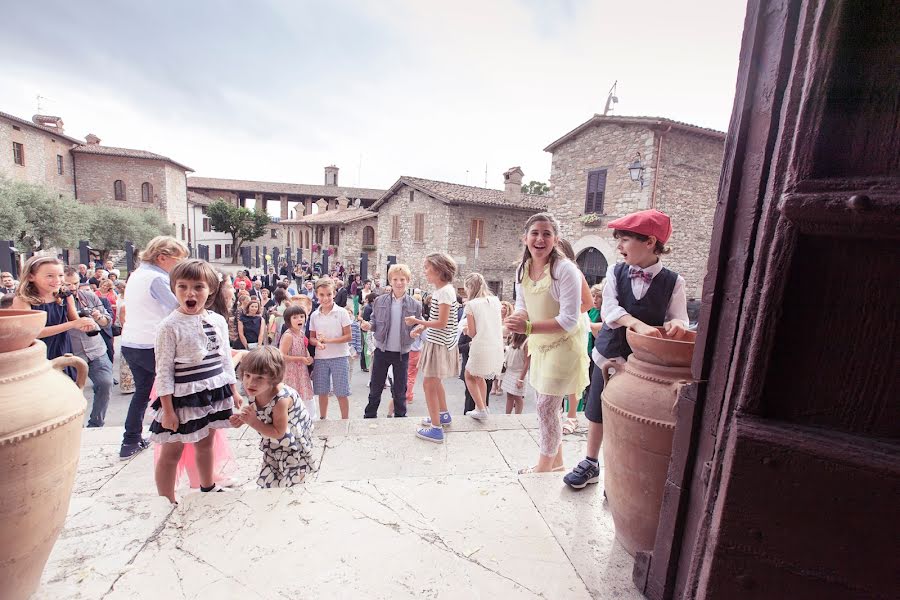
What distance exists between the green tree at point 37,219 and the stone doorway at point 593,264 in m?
24.7

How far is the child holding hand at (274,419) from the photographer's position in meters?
2.46

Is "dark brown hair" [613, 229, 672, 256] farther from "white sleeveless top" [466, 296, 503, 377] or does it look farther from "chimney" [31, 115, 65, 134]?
"chimney" [31, 115, 65, 134]

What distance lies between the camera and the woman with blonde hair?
308 centimetres

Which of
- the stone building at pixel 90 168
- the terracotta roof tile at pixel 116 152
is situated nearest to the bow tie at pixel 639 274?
the stone building at pixel 90 168

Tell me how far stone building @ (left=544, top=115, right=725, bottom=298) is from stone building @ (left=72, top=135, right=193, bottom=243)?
103ft

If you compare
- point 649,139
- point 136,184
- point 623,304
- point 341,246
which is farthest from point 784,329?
point 136,184

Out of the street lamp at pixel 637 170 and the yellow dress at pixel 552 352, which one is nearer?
the yellow dress at pixel 552 352

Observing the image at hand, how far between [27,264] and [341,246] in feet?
90.4

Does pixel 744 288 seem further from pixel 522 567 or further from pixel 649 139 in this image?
pixel 649 139

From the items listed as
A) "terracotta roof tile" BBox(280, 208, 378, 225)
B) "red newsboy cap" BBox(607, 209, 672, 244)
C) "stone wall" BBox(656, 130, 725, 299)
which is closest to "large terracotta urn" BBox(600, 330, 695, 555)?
"red newsboy cap" BBox(607, 209, 672, 244)

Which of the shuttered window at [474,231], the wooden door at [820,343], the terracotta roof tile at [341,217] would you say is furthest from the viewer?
the terracotta roof tile at [341,217]

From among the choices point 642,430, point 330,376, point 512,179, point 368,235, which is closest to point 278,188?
point 368,235

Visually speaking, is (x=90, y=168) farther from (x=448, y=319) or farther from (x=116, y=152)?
(x=448, y=319)

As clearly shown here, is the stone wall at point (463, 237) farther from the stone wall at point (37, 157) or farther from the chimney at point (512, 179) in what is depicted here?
the stone wall at point (37, 157)
